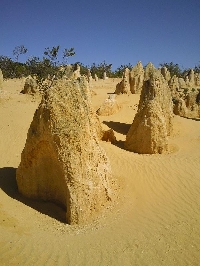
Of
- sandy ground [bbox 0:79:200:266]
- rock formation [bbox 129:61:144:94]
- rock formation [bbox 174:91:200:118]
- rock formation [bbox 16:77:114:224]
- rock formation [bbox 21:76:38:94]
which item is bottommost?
sandy ground [bbox 0:79:200:266]

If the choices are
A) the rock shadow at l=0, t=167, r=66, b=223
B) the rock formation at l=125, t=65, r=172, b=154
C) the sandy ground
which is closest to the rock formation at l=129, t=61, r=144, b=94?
the rock formation at l=125, t=65, r=172, b=154

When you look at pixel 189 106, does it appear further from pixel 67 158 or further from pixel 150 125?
pixel 67 158

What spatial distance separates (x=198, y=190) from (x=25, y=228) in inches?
183

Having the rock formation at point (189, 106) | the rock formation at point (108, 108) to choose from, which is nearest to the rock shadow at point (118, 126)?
the rock formation at point (108, 108)

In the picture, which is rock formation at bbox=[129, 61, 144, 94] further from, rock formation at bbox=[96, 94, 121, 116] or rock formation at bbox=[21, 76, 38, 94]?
rock formation at bbox=[21, 76, 38, 94]

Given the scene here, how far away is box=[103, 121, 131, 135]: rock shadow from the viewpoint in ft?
44.6

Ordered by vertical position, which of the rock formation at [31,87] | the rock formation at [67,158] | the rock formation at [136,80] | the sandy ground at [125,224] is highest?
the rock formation at [136,80]

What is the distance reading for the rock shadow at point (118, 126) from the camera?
13592mm

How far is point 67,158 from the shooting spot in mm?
5605

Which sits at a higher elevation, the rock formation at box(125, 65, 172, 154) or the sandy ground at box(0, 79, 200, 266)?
the rock formation at box(125, 65, 172, 154)

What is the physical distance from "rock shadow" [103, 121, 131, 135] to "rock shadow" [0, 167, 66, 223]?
703cm

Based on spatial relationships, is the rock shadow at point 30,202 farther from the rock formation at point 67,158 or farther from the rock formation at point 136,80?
the rock formation at point 136,80

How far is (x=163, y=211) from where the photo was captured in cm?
614

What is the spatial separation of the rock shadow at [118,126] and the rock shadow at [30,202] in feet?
23.1
